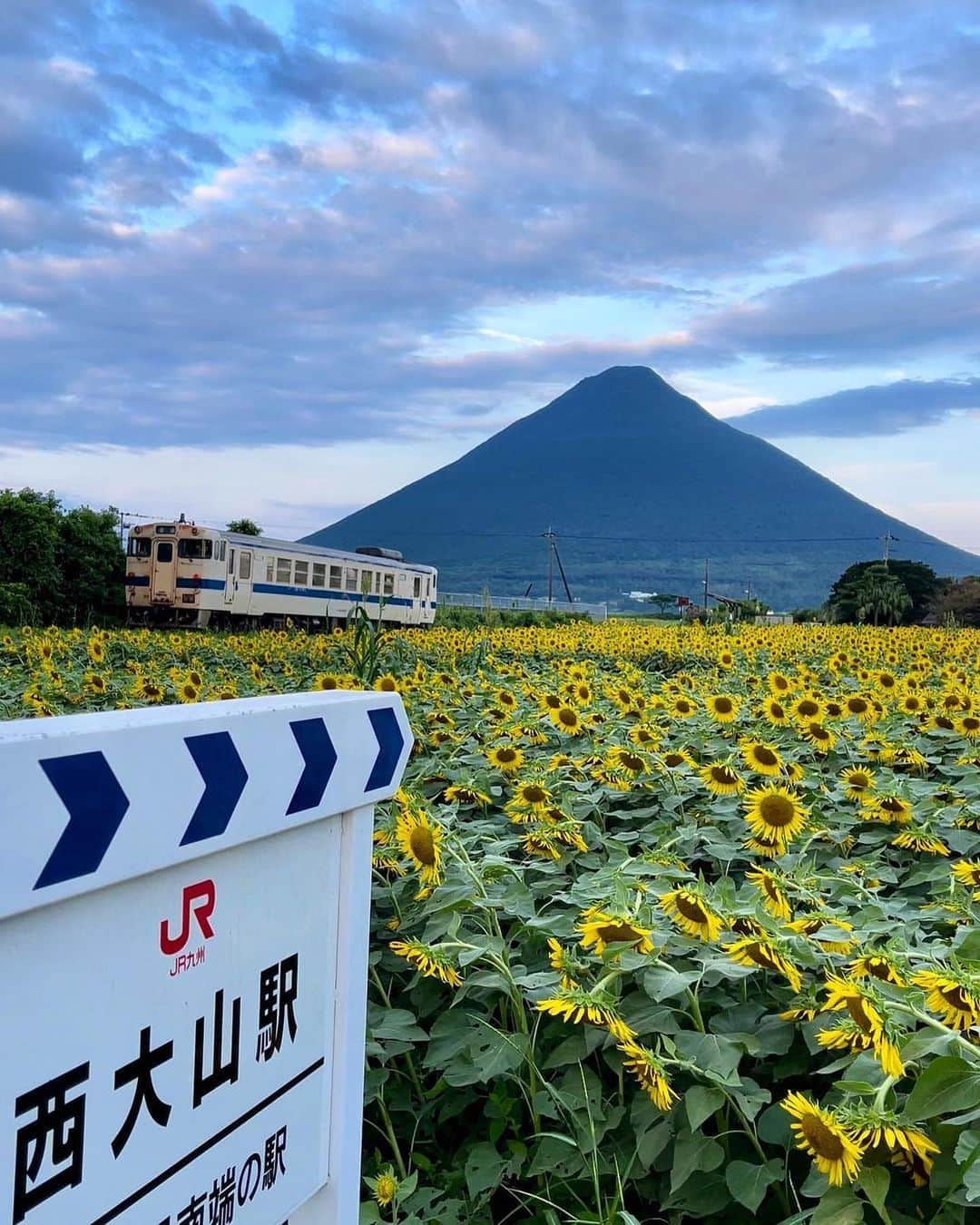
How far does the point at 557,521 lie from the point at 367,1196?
647 ft

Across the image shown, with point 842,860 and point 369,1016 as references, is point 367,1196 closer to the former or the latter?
point 369,1016

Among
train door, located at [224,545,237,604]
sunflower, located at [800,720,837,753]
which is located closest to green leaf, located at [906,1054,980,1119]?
sunflower, located at [800,720,837,753]

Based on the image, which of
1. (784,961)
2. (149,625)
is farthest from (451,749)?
(149,625)

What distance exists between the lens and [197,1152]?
1068 millimetres

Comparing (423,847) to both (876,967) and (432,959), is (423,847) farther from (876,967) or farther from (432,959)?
(876,967)

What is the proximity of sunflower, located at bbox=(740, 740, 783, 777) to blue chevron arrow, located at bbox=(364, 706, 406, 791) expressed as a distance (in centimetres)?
171

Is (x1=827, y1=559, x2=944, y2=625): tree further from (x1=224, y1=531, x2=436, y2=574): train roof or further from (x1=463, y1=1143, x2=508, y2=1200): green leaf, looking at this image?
(x1=463, y1=1143, x2=508, y2=1200): green leaf

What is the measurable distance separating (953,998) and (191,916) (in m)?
1.04

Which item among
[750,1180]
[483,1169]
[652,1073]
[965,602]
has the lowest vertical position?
[483,1169]

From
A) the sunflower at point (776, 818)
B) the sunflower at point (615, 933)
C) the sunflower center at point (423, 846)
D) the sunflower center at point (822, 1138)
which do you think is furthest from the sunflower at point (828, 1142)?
the sunflower at point (776, 818)

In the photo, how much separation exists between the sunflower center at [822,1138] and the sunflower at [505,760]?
1782 mm

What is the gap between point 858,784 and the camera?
2.89m

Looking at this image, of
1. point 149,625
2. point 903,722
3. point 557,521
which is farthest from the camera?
point 557,521

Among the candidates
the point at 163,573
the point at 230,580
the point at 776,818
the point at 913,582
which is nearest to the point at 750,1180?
the point at 776,818
